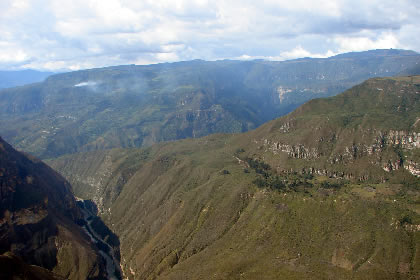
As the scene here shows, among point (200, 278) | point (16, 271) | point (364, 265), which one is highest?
point (16, 271)

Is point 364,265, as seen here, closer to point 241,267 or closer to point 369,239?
point 369,239

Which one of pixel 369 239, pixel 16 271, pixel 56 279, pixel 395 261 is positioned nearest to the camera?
pixel 16 271

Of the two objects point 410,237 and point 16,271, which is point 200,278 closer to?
point 16,271

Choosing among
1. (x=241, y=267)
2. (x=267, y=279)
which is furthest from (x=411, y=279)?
(x=241, y=267)

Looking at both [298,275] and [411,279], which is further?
[298,275]

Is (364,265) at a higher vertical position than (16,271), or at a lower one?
lower

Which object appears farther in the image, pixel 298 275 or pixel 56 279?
pixel 298 275

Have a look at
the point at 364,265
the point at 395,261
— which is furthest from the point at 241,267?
the point at 395,261

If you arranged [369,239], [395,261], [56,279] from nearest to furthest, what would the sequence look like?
[56,279] < [395,261] < [369,239]

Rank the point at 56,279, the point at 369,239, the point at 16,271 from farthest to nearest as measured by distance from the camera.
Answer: the point at 369,239, the point at 56,279, the point at 16,271
